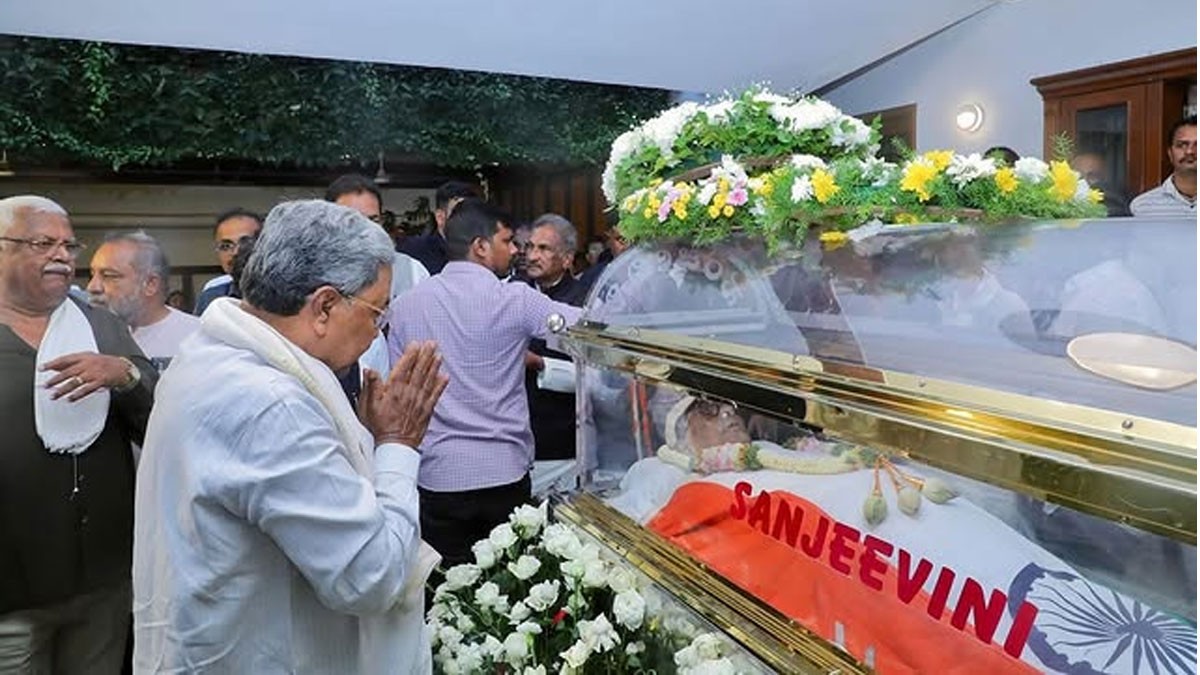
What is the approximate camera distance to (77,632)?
281 centimetres

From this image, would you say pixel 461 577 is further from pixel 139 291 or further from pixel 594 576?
pixel 139 291

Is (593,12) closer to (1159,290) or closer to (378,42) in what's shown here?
(378,42)

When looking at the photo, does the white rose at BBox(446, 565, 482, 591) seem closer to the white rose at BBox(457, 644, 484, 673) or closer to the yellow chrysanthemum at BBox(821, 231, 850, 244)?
the white rose at BBox(457, 644, 484, 673)

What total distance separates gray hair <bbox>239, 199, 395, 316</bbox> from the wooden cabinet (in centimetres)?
425

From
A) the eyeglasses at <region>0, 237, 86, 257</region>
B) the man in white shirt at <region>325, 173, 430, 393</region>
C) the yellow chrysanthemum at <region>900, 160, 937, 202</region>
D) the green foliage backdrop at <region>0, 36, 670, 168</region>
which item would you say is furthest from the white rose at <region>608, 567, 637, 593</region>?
the green foliage backdrop at <region>0, 36, 670, 168</region>

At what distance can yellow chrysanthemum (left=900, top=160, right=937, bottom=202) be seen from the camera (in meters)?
1.91

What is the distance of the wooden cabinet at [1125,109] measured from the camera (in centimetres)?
455

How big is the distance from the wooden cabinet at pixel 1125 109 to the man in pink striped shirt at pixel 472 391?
10.2 feet

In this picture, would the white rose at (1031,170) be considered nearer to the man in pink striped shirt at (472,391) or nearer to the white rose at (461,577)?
the white rose at (461,577)

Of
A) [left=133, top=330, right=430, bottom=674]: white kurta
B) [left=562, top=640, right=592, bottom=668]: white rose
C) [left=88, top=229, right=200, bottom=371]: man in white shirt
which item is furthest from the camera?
[left=88, top=229, right=200, bottom=371]: man in white shirt

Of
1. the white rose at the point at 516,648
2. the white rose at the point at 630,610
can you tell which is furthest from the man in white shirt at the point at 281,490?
the white rose at the point at 630,610

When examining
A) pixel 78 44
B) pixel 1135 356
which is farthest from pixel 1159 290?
pixel 78 44

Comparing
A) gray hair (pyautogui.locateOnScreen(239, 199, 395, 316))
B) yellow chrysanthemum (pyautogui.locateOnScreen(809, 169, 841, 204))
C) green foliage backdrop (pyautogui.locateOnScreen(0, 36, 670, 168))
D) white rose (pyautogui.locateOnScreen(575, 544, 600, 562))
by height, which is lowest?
white rose (pyautogui.locateOnScreen(575, 544, 600, 562))

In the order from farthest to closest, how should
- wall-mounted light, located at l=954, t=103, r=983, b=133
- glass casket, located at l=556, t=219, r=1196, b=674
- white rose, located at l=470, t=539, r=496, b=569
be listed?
1. wall-mounted light, located at l=954, t=103, r=983, b=133
2. white rose, located at l=470, t=539, r=496, b=569
3. glass casket, located at l=556, t=219, r=1196, b=674
